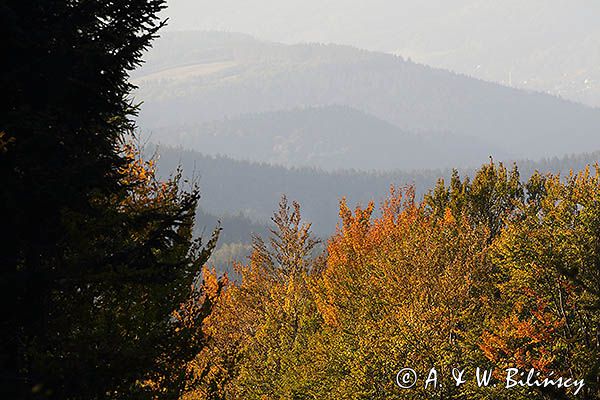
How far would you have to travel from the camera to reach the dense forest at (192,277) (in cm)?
845

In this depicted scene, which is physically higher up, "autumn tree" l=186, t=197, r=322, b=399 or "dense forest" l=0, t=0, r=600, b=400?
"dense forest" l=0, t=0, r=600, b=400

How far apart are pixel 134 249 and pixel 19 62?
2609 millimetres

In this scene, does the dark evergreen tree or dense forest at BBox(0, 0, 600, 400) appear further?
dense forest at BBox(0, 0, 600, 400)

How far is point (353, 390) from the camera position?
18.8 metres

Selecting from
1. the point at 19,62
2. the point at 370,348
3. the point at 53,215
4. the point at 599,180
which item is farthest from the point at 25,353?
the point at 599,180

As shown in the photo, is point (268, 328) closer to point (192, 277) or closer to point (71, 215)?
point (192, 277)

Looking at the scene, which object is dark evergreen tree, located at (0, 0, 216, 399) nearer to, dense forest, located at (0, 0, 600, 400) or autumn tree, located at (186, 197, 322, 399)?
dense forest, located at (0, 0, 600, 400)

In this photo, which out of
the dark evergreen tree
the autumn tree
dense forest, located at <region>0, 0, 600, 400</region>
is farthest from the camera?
the autumn tree

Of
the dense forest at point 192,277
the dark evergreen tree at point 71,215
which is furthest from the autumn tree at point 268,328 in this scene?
the dark evergreen tree at point 71,215

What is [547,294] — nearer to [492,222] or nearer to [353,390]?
[353,390]

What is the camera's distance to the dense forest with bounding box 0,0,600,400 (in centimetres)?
845

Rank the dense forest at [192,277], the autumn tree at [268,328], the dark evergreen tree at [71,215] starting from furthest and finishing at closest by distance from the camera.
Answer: the autumn tree at [268,328] → the dense forest at [192,277] → the dark evergreen tree at [71,215]

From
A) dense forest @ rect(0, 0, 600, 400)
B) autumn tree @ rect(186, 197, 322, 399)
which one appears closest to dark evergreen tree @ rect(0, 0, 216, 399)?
dense forest @ rect(0, 0, 600, 400)

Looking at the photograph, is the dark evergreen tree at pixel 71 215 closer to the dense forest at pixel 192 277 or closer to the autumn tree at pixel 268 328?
the dense forest at pixel 192 277
